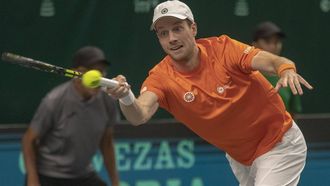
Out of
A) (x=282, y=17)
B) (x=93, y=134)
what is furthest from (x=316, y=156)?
(x=93, y=134)

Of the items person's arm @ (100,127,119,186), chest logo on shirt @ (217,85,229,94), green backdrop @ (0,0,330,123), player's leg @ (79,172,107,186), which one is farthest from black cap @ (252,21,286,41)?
chest logo on shirt @ (217,85,229,94)

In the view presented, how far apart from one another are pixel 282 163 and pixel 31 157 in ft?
5.23

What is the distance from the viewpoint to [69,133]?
18.5 ft

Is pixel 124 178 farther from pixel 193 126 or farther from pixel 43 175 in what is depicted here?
pixel 193 126

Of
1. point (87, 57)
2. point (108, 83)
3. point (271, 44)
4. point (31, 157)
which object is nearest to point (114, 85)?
point (108, 83)

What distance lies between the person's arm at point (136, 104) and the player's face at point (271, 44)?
6.43 feet

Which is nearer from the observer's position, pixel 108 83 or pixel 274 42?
pixel 108 83

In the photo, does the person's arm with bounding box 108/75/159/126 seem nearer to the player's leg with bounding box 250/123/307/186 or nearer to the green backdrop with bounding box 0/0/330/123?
the player's leg with bounding box 250/123/307/186

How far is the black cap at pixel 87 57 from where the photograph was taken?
5781 millimetres

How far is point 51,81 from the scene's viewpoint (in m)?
6.29

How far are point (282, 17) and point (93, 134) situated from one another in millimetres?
1743

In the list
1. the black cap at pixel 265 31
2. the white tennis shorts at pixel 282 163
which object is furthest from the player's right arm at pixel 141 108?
the black cap at pixel 265 31

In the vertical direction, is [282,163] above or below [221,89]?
below

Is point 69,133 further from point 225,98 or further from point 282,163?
point 282,163
